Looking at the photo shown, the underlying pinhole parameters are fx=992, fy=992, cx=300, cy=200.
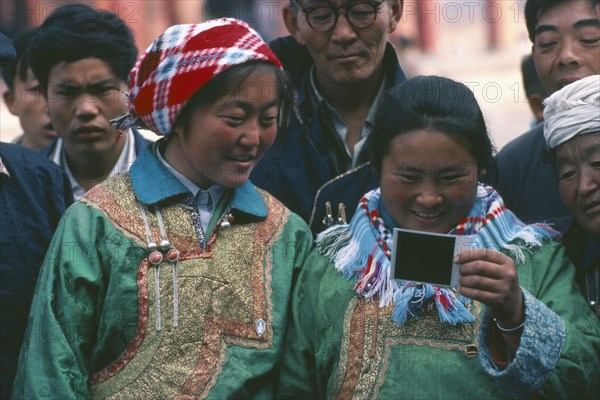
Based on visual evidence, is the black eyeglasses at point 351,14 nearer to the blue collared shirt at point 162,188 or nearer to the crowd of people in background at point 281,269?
the crowd of people in background at point 281,269

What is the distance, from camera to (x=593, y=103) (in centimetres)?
295

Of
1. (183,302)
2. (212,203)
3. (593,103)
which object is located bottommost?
(183,302)

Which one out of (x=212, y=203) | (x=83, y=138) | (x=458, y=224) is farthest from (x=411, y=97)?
(x=83, y=138)

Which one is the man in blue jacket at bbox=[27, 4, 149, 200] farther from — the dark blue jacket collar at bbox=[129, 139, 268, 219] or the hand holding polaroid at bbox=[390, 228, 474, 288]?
the hand holding polaroid at bbox=[390, 228, 474, 288]

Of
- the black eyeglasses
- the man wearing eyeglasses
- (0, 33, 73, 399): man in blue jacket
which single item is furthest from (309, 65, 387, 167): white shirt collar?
(0, 33, 73, 399): man in blue jacket

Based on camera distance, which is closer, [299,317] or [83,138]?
[299,317]

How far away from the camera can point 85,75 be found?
403cm

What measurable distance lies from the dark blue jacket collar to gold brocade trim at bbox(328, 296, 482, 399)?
0.50m

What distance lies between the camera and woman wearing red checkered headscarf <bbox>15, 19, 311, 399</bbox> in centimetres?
283

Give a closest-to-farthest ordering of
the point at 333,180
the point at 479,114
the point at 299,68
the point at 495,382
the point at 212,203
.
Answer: the point at 495,382 < the point at 479,114 < the point at 212,203 < the point at 333,180 < the point at 299,68

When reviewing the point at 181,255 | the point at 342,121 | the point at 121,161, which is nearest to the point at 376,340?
the point at 181,255

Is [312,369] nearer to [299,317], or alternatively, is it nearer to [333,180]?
[299,317]

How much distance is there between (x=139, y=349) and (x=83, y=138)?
4.85 ft

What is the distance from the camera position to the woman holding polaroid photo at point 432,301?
262 centimetres
